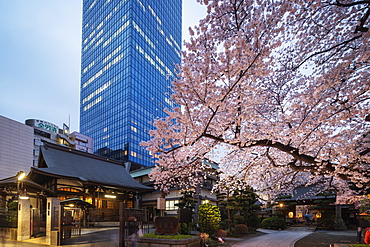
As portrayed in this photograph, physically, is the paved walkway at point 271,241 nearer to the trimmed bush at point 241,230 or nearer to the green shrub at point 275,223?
the trimmed bush at point 241,230

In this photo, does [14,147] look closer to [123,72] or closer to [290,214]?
[123,72]

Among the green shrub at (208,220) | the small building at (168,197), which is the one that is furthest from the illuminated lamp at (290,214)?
the green shrub at (208,220)

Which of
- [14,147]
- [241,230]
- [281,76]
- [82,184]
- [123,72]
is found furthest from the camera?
[123,72]

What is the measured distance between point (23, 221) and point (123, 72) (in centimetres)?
5371

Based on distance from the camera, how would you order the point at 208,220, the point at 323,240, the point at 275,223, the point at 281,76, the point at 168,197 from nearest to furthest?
the point at 281,76 < the point at 323,240 < the point at 208,220 < the point at 275,223 < the point at 168,197

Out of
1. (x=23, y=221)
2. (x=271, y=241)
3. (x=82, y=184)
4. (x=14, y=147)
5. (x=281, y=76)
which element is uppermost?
(x=281, y=76)

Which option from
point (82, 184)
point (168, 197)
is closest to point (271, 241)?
point (168, 197)

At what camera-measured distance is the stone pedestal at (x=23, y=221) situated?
12789 millimetres

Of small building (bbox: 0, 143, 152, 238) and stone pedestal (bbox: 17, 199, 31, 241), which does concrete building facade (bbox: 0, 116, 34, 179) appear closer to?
small building (bbox: 0, 143, 152, 238)

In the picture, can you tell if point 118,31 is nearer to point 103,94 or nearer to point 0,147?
point 103,94

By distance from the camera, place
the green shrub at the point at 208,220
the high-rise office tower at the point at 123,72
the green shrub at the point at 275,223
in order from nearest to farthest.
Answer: the green shrub at the point at 208,220, the green shrub at the point at 275,223, the high-rise office tower at the point at 123,72

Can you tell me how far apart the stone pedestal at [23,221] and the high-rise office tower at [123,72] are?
42805 millimetres

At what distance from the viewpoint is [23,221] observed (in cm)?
1286

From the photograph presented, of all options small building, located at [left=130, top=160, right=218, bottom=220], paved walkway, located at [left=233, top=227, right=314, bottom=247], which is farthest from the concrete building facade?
paved walkway, located at [left=233, top=227, right=314, bottom=247]
